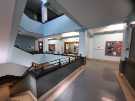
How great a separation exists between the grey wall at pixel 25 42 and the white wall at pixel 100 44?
321 inches

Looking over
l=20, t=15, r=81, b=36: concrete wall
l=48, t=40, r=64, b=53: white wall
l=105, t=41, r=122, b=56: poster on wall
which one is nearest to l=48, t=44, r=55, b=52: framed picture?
l=48, t=40, r=64, b=53: white wall

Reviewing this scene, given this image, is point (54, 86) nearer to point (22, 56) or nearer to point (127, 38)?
point (22, 56)

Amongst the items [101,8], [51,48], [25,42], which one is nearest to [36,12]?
[25,42]

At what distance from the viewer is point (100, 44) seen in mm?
9242

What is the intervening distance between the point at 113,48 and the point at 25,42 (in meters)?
11.1

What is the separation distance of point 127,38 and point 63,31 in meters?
5.52

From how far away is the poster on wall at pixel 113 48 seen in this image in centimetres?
803

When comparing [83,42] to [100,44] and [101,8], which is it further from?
[101,8]

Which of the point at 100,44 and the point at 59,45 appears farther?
the point at 59,45

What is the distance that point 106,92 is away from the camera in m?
3.21

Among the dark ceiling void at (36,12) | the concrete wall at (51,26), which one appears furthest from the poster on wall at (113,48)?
the dark ceiling void at (36,12)

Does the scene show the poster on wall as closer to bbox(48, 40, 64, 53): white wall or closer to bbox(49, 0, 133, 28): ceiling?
bbox(49, 0, 133, 28): ceiling

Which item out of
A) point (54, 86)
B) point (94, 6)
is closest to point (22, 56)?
point (54, 86)

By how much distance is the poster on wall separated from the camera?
8.03 metres
